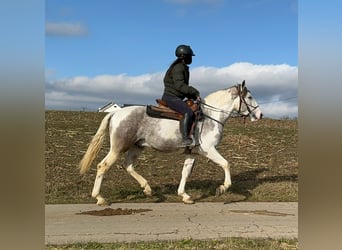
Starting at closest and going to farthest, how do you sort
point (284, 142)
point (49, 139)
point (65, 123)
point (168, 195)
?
1. point (168, 195)
2. point (49, 139)
3. point (284, 142)
4. point (65, 123)

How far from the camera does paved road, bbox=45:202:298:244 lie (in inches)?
219

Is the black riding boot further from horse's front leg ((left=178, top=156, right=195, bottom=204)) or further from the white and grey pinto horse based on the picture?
horse's front leg ((left=178, top=156, right=195, bottom=204))

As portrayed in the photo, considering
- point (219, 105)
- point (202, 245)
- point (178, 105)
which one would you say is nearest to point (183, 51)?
point (178, 105)

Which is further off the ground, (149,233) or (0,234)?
(0,234)

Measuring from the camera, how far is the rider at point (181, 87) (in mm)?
8045

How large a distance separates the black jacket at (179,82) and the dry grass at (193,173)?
2218mm

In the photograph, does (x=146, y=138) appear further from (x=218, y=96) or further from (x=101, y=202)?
(x=218, y=96)

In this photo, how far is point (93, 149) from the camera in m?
8.16

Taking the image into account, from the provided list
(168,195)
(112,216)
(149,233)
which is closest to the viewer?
(149,233)

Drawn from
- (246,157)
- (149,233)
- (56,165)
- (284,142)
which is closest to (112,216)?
(149,233)

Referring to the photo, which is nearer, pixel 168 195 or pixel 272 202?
pixel 272 202

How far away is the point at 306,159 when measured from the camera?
59.4 inches

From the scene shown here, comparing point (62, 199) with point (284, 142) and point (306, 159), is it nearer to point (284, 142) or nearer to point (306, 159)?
point (306, 159)

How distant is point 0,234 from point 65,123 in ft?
62.0
